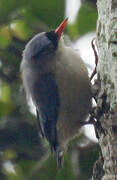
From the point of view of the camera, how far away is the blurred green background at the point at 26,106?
2.72m

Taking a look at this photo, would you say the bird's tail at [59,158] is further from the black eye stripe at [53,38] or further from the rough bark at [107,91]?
the black eye stripe at [53,38]

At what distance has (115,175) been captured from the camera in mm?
2061

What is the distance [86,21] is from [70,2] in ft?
0.56

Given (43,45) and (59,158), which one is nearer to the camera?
(59,158)

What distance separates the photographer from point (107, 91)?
7.52 feet

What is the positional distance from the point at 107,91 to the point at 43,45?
714mm

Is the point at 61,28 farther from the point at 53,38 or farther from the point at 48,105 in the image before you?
the point at 48,105

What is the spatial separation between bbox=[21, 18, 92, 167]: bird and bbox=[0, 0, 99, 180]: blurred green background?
0.07m

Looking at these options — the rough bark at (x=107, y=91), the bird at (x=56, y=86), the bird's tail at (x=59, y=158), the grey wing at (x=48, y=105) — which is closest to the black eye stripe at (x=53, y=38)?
the bird at (x=56, y=86)

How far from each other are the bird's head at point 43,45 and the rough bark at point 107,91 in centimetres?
39

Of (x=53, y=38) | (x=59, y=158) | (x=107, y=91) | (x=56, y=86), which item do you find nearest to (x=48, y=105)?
(x=56, y=86)

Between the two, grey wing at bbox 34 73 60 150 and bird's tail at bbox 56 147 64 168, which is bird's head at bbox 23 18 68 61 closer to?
grey wing at bbox 34 73 60 150

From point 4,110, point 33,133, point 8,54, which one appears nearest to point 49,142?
point 33,133

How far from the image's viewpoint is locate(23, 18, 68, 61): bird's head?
2.77 m
